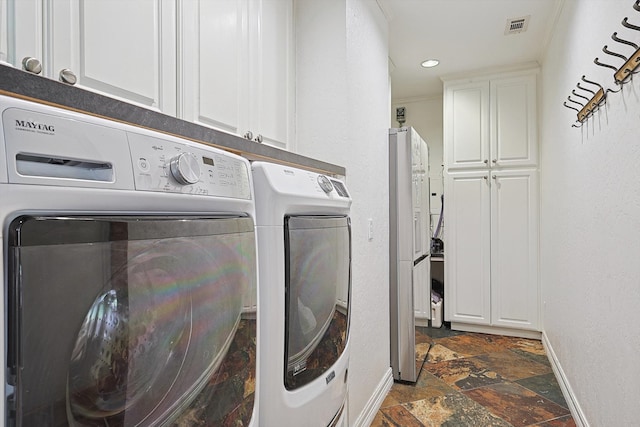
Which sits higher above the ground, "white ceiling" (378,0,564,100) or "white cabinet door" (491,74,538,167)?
"white ceiling" (378,0,564,100)

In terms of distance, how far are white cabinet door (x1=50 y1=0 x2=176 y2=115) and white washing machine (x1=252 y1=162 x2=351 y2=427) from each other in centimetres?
44

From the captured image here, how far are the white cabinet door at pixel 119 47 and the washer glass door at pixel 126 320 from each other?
57 centimetres

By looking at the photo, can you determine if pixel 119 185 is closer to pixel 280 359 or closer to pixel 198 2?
pixel 280 359

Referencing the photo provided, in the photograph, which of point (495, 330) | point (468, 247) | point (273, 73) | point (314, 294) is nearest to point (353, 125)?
point (273, 73)

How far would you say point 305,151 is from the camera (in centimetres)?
205

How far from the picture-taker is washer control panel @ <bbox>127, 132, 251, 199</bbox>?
612 millimetres

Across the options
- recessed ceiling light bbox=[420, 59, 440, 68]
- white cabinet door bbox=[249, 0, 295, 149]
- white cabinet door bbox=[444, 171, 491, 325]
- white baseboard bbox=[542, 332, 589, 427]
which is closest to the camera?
white cabinet door bbox=[249, 0, 295, 149]

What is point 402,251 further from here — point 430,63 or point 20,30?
point 20,30

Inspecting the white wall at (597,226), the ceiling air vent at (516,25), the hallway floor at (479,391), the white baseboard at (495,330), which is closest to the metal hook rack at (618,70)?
the white wall at (597,226)

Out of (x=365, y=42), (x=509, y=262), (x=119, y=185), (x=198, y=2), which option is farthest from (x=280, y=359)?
(x=509, y=262)

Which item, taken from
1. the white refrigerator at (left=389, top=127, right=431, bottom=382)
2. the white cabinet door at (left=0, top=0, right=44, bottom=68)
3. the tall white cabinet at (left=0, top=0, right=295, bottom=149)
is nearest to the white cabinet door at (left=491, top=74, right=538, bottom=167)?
the white refrigerator at (left=389, top=127, right=431, bottom=382)

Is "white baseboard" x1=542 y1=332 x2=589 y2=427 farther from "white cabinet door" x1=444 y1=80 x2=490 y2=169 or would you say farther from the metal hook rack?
"white cabinet door" x1=444 y1=80 x2=490 y2=169

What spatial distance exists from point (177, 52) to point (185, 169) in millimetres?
778

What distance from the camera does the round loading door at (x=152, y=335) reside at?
1.70 feet
